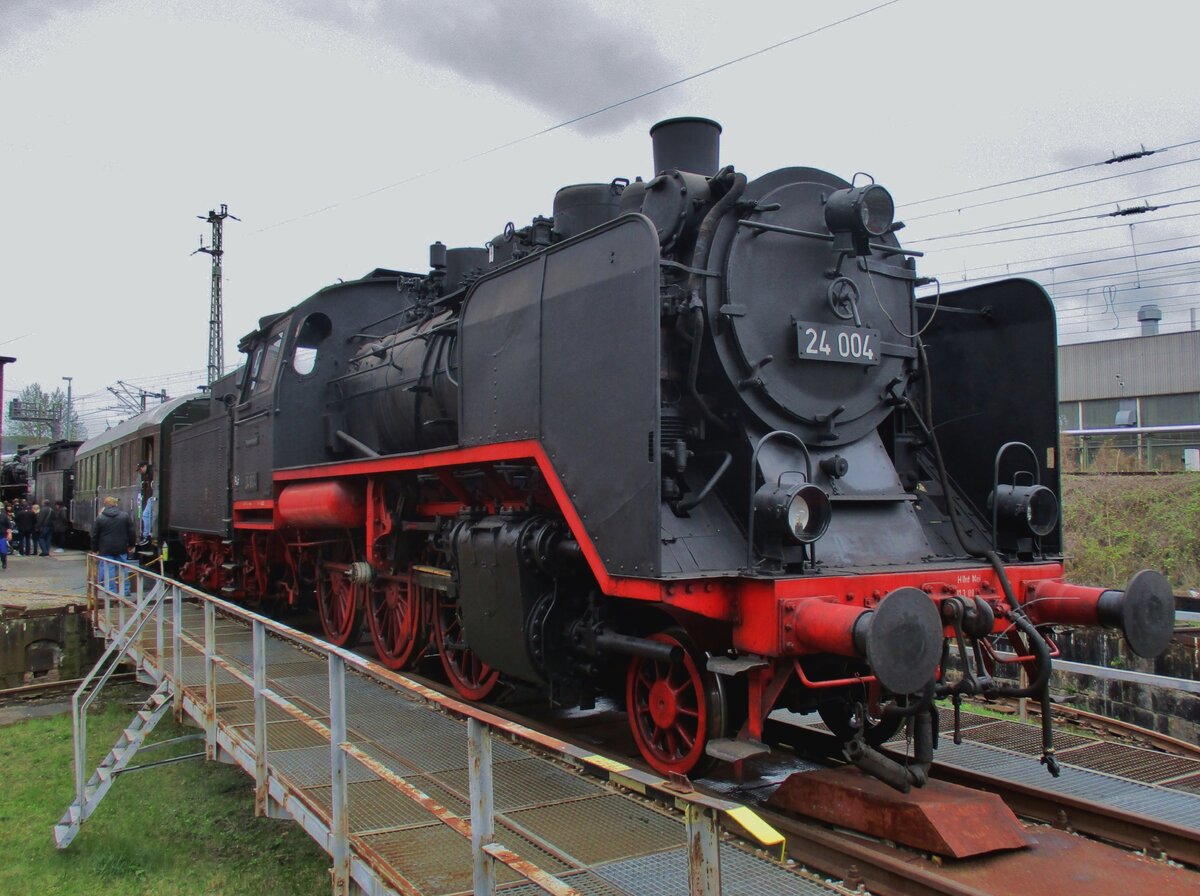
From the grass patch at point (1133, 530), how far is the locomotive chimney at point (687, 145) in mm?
9104

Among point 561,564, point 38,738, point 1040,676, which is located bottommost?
point 38,738

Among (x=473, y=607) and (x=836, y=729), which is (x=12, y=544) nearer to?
(x=473, y=607)

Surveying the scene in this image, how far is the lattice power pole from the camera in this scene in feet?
95.7

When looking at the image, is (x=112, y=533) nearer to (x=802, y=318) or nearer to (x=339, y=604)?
(x=339, y=604)

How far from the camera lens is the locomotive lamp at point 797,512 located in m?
4.33

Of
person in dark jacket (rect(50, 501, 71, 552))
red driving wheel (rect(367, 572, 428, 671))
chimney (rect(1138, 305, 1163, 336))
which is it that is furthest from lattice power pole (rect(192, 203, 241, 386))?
chimney (rect(1138, 305, 1163, 336))

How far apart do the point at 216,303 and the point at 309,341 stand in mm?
→ 22782

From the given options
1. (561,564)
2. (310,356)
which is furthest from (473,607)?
(310,356)

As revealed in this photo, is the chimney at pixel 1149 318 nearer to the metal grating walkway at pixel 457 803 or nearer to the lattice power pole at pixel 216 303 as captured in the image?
the lattice power pole at pixel 216 303

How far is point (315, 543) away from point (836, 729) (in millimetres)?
5275

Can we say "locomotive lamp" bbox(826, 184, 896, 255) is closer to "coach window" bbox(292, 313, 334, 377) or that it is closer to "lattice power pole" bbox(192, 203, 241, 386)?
"coach window" bbox(292, 313, 334, 377)

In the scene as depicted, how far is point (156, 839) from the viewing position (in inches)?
240

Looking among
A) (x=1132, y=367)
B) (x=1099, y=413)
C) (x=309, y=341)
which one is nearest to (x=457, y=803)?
(x=309, y=341)

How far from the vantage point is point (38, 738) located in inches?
356
